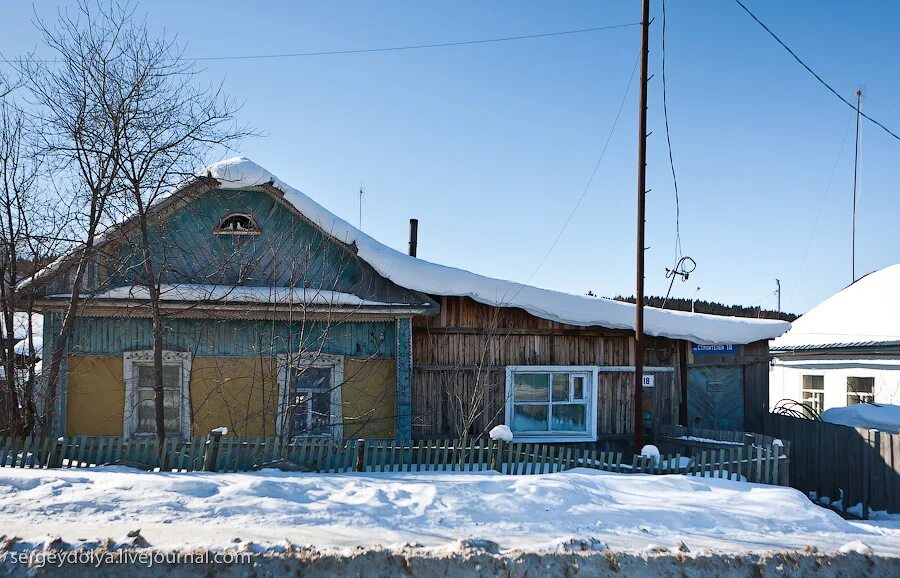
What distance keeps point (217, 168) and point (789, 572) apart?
996 cm

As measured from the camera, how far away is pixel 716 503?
27.0 ft

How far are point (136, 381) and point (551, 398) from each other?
7568 mm

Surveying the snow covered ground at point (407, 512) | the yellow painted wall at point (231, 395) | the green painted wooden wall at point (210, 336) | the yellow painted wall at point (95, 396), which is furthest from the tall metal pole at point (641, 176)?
the yellow painted wall at point (95, 396)

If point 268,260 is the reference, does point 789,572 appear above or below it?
below

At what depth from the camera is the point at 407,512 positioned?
7340mm

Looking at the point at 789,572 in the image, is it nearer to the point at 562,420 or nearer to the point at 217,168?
the point at 562,420

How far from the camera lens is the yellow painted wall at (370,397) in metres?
11.6

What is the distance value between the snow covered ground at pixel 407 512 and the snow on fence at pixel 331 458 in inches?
15.2

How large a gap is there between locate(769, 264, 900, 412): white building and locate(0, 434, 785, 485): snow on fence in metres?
10.8

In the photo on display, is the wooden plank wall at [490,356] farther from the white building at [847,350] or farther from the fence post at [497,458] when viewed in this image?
the white building at [847,350]

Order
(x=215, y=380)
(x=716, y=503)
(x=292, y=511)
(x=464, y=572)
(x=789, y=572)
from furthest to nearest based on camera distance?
1. (x=215, y=380)
2. (x=716, y=503)
3. (x=292, y=511)
4. (x=789, y=572)
5. (x=464, y=572)

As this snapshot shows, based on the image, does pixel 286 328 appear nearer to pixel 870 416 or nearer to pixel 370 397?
pixel 370 397

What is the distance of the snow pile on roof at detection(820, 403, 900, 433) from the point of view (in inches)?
558

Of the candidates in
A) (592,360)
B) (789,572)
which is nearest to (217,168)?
(592,360)
